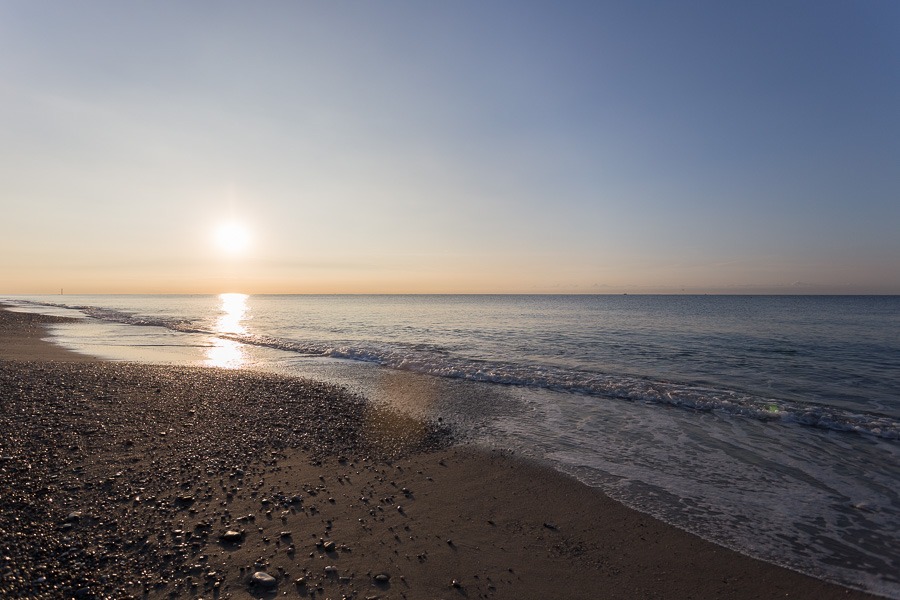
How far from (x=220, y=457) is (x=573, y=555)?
22.3ft

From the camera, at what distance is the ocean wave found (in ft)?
43.0

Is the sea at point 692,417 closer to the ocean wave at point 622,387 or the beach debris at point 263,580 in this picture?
the ocean wave at point 622,387

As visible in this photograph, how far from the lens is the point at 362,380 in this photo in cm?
1869

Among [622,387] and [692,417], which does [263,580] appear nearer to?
[692,417]

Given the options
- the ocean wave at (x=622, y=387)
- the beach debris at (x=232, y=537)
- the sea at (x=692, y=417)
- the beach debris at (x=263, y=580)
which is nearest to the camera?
the beach debris at (x=263, y=580)

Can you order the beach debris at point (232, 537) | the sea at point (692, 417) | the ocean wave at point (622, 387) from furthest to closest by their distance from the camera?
the ocean wave at point (622, 387) → the sea at point (692, 417) → the beach debris at point (232, 537)

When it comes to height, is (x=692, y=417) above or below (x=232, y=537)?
below

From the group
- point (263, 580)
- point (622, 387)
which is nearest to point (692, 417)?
point (622, 387)

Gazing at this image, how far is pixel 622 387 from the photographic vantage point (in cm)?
1706

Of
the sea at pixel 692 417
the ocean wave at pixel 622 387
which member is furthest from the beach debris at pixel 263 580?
the ocean wave at pixel 622 387

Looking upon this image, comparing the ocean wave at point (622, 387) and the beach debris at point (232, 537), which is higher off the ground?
the beach debris at point (232, 537)

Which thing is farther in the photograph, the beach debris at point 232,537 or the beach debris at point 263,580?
the beach debris at point 232,537

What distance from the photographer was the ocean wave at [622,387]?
1312cm

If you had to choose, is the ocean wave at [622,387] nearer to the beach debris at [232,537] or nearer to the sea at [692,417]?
the sea at [692,417]
